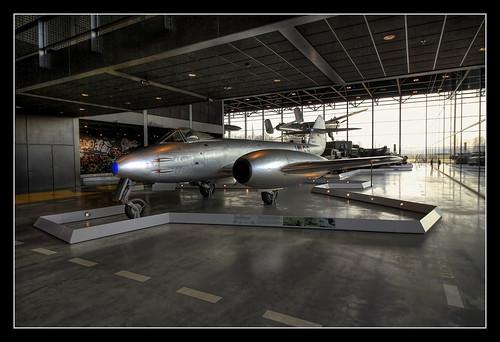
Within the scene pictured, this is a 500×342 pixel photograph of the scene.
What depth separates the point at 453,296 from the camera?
11.1 feet

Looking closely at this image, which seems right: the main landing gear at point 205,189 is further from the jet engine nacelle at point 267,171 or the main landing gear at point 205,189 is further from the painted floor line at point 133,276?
the painted floor line at point 133,276

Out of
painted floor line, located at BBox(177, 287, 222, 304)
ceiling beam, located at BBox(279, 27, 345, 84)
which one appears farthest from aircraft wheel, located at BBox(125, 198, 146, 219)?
ceiling beam, located at BBox(279, 27, 345, 84)

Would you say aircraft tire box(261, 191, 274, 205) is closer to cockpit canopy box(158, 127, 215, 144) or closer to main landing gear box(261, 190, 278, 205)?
main landing gear box(261, 190, 278, 205)

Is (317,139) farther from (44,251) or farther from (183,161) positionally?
(44,251)

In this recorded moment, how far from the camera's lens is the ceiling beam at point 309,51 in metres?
5.89

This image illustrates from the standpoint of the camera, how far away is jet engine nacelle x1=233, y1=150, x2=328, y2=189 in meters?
7.97

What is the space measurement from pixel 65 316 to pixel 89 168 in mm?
19260

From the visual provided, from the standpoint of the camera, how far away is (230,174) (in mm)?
9898

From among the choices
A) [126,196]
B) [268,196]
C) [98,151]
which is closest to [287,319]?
[126,196]

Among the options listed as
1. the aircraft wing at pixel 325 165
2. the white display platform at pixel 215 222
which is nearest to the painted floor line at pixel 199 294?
the white display platform at pixel 215 222

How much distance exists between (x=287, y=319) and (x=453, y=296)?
2.11 meters

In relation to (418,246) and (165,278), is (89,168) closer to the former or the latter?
(165,278)

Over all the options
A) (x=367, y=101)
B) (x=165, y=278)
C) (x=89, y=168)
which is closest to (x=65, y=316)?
(x=165, y=278)

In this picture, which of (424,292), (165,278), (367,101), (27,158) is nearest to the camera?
(424,292)
